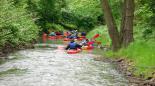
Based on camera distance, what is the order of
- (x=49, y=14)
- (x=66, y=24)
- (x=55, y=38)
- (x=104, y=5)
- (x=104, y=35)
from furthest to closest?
(x=66, y=24) → (x=49, y=14) → (x=55, y=38) → (x=104, y=35) → (x=104, y=5)

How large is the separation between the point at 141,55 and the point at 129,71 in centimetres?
159

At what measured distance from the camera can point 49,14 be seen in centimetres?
4197

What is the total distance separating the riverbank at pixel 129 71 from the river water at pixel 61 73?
27cm

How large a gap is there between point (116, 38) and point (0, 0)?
679 centimetres

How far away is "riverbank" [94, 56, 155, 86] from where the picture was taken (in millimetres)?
12920

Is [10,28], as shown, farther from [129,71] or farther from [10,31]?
[129,71]

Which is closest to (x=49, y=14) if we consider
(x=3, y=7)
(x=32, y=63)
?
(x=3, y=7)

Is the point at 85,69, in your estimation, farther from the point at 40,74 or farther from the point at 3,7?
the point at 3,7

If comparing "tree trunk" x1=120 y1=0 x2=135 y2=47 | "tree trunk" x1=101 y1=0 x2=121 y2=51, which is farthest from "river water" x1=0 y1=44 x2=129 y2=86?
"tree trunk" x1=120 y1=0 x2=135 y2=47

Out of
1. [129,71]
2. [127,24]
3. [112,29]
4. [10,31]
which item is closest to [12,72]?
[129,71]

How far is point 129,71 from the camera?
15578 mm

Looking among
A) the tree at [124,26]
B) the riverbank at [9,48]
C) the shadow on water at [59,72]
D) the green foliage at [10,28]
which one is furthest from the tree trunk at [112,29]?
the riverbank at [9,48]

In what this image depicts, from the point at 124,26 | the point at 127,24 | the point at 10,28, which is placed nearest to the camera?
the point at 127,24

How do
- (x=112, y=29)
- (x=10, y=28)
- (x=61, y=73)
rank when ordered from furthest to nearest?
1. (x=10, y=28)
2. (x=112, y=29)
3. (x=61, y=73)
